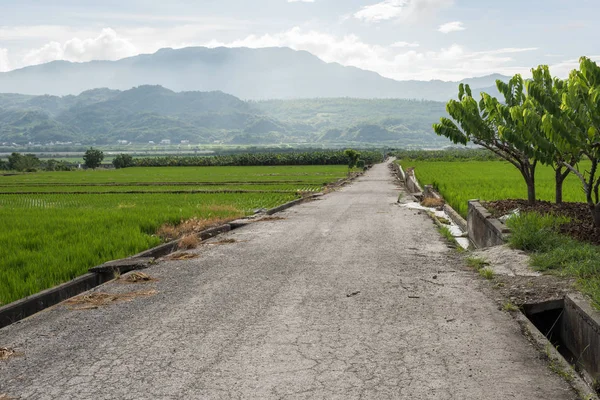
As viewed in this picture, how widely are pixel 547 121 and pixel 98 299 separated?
688 centimetres

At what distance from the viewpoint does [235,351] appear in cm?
509

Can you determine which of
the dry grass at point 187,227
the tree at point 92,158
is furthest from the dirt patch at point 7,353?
the tree at point 92,158

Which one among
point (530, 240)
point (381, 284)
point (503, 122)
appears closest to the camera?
point (381, 284)

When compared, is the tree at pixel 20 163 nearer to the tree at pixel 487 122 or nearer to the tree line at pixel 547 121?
the tree at pixel 487 122

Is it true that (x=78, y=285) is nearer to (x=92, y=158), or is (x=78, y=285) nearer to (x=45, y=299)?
(x=45, y=299)

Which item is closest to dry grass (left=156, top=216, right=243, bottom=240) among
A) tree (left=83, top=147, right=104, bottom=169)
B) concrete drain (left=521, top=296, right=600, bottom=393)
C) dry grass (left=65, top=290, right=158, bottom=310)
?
dry grass (left=65, top=290, right=158, bottom=310)

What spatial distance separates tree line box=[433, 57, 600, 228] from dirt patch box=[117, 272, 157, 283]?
6421mm

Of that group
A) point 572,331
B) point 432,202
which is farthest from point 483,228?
point 432,202

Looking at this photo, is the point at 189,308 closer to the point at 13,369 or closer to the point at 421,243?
the point at 13,369

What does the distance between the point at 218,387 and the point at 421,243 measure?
8464 mm

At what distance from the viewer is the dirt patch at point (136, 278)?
8367mm

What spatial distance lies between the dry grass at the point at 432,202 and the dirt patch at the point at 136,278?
50.6 ft

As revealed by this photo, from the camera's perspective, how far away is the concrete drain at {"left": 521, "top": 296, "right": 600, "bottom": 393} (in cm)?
497

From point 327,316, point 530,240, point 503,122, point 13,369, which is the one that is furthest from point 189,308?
point 503,122
